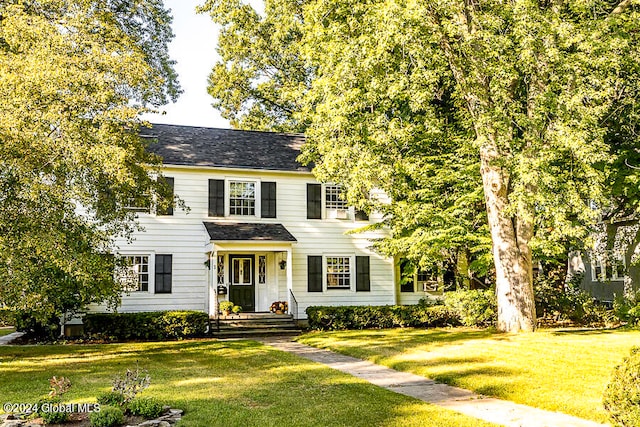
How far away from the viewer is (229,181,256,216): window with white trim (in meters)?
20.3

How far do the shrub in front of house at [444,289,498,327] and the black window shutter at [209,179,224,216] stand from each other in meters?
8.44

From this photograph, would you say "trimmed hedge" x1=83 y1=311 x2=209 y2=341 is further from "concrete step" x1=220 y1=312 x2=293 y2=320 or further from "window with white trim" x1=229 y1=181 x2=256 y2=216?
"window with white trim" x1=229 y1=181 x2=256 y2=216

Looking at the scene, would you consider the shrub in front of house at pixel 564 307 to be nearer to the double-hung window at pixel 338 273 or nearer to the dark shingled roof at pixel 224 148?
the double-hung window at pixel 338 273

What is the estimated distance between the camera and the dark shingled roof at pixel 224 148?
20188 millimetres

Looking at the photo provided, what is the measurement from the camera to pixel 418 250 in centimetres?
1759

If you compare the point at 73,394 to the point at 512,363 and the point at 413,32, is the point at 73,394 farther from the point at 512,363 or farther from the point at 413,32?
the point at 413,32

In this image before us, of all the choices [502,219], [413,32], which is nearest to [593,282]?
[502,219]

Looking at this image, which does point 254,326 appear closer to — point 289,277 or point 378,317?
point 289,277

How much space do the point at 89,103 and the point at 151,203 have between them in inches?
130

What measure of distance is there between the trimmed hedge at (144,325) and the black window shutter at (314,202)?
5906mm

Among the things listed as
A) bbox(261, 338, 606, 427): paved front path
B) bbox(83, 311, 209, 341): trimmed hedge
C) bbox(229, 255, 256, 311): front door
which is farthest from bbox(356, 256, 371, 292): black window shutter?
bbox(261, 338, 606, 427): paved front path

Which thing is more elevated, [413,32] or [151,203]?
[413,32]

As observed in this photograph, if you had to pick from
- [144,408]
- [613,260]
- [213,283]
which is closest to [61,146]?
[144,408]

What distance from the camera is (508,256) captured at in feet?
50.4
